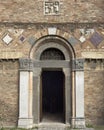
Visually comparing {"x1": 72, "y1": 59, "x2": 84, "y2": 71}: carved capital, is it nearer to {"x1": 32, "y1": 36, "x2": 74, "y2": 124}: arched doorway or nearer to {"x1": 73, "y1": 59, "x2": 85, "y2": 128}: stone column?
{"x1": 73, "y1": 59, "x2": 85, "y2": 128}: stone column

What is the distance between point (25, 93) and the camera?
13320 millimetres

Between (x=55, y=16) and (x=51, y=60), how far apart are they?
5.85 ft

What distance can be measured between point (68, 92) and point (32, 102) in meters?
1.49

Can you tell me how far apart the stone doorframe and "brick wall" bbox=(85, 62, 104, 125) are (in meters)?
0.23

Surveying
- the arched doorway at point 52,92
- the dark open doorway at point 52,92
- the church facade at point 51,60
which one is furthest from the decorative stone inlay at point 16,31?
the dark open doorway at point 52,92

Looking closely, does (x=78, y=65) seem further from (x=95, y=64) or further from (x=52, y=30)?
(x=52, y=30)

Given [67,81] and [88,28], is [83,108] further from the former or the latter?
[88,28]

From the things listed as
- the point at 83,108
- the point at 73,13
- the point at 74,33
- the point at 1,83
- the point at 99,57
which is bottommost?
the point at 83,108

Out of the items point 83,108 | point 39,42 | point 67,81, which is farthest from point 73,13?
point 83,108

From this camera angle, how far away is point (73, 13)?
44.8 feet

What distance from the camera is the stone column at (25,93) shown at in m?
13.2

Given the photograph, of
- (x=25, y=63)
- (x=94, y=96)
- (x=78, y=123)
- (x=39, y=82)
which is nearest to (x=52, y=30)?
(x=25, y=63)

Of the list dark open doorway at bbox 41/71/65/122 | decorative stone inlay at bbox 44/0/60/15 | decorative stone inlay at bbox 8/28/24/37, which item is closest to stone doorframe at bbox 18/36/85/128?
decorative stone inlay at bbox 8/28/24/37

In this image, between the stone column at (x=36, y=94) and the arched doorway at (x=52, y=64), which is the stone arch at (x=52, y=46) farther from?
the stone column at (x=36, y=94)
